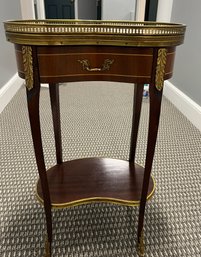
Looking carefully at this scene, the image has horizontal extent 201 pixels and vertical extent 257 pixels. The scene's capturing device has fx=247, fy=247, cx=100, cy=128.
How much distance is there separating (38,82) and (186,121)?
5.06ft

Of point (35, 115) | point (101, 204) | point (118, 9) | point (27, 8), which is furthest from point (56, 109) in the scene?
point (118, 9)

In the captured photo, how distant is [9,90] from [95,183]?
1.65 m

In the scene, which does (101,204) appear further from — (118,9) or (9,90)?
(118,9)

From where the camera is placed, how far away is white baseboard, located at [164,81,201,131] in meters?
1.85

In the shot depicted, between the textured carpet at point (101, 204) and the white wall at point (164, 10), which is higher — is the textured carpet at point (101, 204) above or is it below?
below

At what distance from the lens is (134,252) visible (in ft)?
2.94

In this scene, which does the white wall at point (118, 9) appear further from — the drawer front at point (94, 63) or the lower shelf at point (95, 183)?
the drawer front at point (94, 63)

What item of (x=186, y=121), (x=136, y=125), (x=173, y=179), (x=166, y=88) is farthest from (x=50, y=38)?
(x=166, y=88)

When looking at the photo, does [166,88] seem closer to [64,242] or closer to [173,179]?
[173,179]

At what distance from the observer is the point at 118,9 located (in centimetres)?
371

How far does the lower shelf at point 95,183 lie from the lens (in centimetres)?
90

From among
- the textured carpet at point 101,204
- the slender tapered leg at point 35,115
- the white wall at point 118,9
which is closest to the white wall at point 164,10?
the textured carpet at point 101,204

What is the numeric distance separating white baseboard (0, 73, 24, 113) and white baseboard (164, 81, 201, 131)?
1.50 meters

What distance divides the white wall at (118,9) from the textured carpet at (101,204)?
223 centimetres
